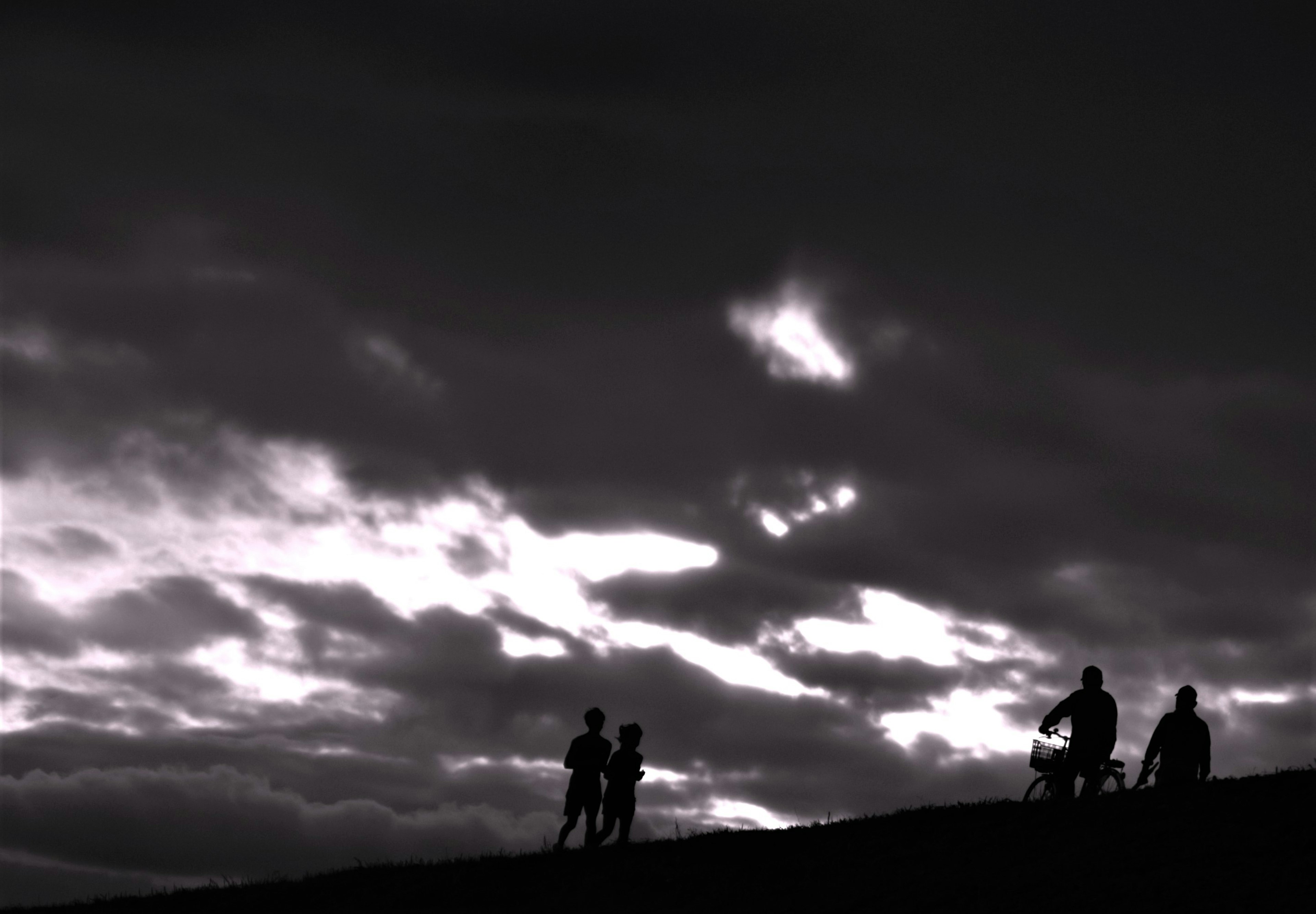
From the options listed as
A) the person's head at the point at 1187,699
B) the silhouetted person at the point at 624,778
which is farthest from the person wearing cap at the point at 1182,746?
the silhouetted person at the point at 624,778

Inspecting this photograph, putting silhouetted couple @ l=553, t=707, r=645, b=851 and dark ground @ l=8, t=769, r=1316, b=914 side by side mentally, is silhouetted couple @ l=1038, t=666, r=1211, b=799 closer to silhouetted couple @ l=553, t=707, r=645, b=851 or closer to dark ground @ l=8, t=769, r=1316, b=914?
dark ground @ l=8, t=769, r=1316, b=914

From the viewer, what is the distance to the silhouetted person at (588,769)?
21.8 metres

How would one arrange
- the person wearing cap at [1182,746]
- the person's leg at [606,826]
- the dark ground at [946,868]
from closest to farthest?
the dark ground at [946,868] < the person wearing cap at [1182,746] < the person's leg at [606,826]

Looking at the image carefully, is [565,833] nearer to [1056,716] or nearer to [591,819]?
[591,819]

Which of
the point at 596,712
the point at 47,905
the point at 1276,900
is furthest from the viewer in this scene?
the point at 47,905

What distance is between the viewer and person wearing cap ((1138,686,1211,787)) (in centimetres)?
1917

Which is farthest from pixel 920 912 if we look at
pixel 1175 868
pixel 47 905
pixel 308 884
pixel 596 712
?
pixel 47 905

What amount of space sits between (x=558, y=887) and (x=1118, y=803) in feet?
26.0

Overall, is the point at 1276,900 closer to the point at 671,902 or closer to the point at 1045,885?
the point at 1045,885

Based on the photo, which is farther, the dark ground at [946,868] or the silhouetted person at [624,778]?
the silhouetted person at [624,778]

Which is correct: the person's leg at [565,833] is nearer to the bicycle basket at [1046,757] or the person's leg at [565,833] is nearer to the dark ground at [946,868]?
the dark ground at [946,868]

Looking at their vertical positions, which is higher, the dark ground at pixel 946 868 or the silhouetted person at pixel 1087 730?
the silhouetted person at pixel 1087 730

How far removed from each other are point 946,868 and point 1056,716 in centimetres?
341

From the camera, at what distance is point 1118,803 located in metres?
18.4
